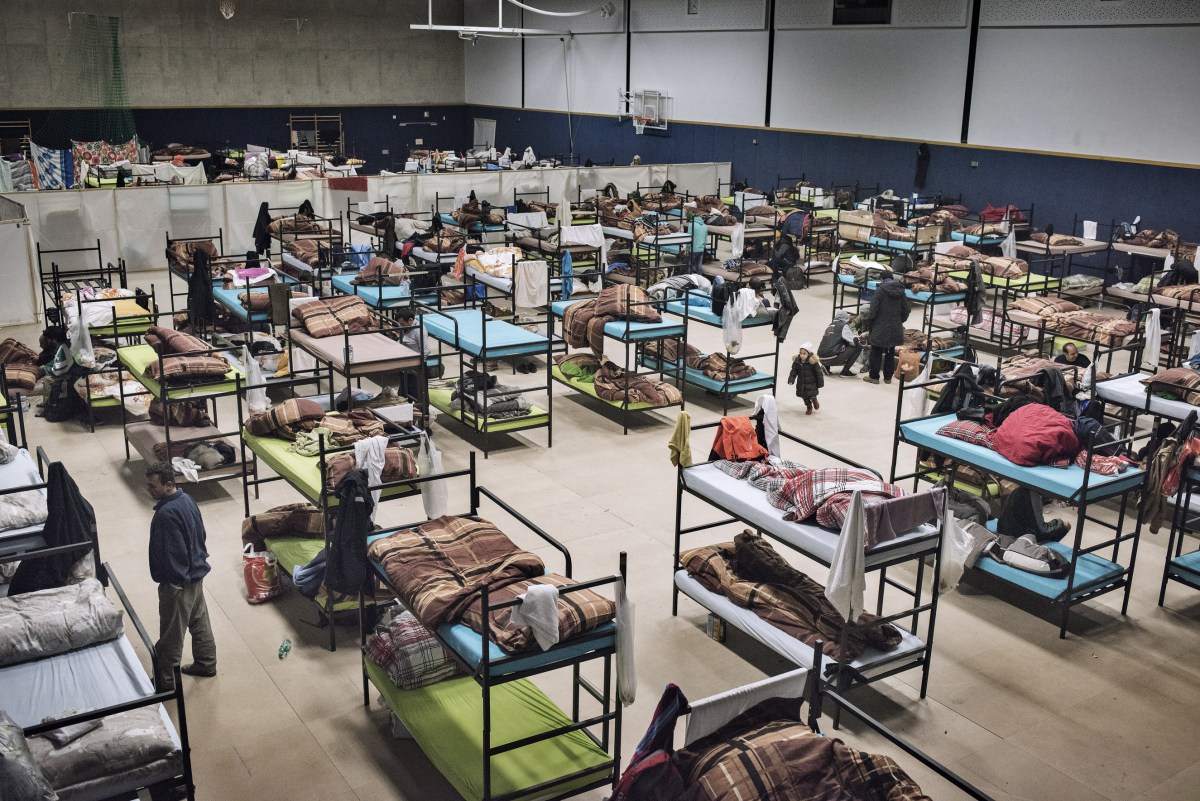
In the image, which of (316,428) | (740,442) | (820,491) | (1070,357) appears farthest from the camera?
(1070,357)

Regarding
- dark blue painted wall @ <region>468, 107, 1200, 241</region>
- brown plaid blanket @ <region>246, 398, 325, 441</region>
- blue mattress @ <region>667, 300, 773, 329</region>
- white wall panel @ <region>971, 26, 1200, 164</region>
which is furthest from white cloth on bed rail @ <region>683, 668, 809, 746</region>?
white wall panel @ <region>971, 26, 1200, 164</region>

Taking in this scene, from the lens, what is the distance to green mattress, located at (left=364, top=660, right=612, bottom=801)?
5.77 m

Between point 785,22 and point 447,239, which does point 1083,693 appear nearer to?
point 447,239

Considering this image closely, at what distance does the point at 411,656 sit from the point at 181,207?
15.5 m

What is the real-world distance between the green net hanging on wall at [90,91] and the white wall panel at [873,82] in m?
18.5

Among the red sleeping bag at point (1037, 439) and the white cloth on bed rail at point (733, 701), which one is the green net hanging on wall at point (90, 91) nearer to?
the red sleeping bag at point (1037, 439)

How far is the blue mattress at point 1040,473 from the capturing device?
7.89 meters

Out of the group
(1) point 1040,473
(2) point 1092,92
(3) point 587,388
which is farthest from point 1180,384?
(2) point 1092,92

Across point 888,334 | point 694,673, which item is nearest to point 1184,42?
point 888,334

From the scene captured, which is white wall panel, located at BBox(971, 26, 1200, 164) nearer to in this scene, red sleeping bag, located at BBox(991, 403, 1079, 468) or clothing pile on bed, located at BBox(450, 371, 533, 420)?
red sleeping bag, located at BBox(991, 403, 1079, 468)

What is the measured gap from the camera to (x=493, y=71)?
118 ft

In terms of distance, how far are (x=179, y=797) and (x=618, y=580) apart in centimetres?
237

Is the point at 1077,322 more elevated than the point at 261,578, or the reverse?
the point at 1077,322

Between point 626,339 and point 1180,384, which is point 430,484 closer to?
point 626,339
